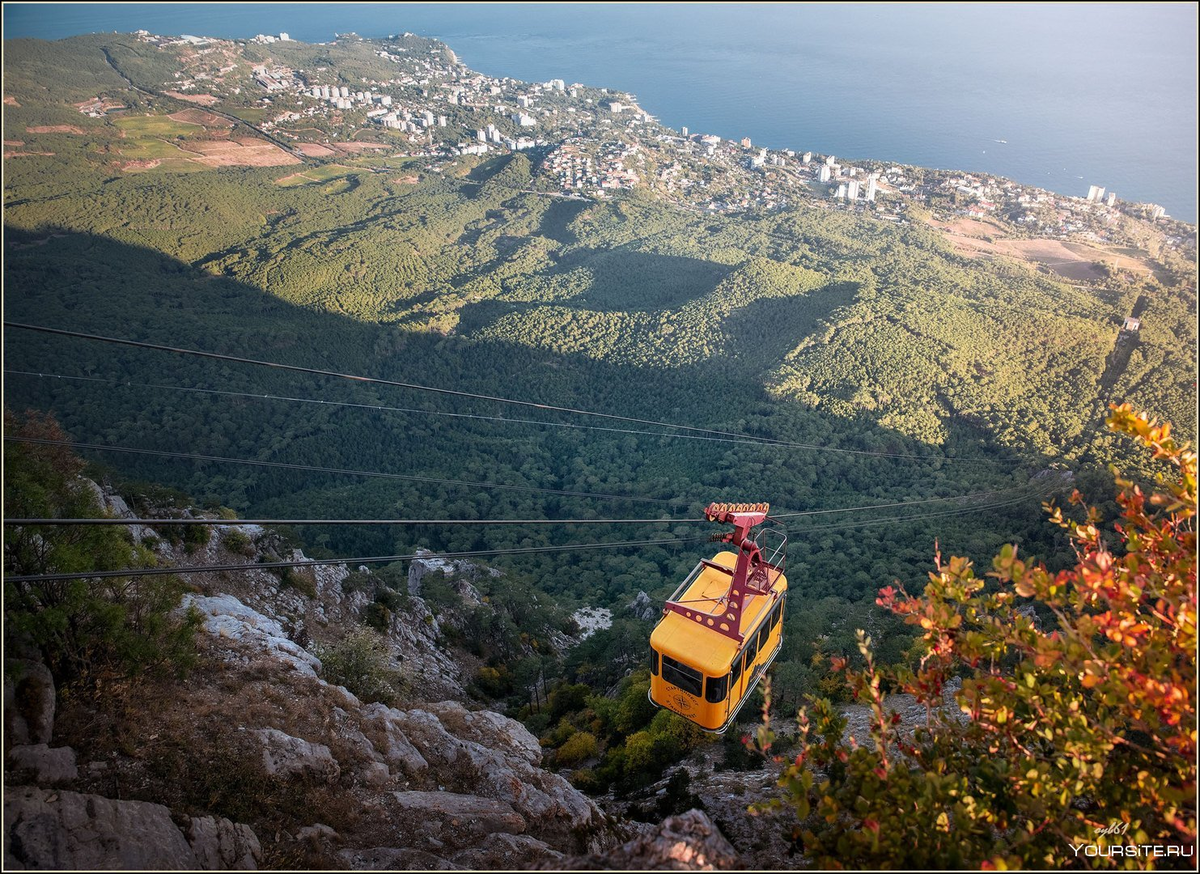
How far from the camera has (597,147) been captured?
7844 cm

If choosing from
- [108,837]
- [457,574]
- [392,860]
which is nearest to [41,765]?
[108,837]

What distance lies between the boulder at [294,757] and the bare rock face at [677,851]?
3.05 m

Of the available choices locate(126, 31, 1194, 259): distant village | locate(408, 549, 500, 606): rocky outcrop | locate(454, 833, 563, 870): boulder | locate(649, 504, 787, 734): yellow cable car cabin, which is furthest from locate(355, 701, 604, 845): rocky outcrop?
locate(126, 31, 1194, 259): distant village

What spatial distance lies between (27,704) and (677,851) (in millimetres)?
5373

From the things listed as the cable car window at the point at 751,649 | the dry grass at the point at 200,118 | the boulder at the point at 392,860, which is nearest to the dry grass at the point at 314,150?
the dry grass at the point at 200,118

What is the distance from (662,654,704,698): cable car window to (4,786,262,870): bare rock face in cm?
439

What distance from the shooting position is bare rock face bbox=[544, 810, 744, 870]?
13.8 feet

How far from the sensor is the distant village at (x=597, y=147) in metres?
52.8

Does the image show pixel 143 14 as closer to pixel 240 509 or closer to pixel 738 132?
pixel 738 132

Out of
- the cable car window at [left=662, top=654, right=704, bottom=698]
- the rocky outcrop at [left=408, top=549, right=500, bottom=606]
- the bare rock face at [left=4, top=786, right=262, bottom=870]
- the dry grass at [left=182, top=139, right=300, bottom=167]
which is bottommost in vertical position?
the rocky outcrop at [left=408, top=549, right=500, bottom=606]

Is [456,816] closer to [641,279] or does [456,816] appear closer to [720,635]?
[720,635]

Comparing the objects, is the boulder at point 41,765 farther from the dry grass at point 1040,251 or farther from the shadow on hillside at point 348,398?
the dry grass at point 1040,251

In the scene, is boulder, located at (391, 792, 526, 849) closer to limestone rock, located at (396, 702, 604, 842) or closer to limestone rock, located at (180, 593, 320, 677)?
limestone rock, located at (396, 702, 604, 842)

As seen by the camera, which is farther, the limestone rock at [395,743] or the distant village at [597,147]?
the distant village at [597,147]
